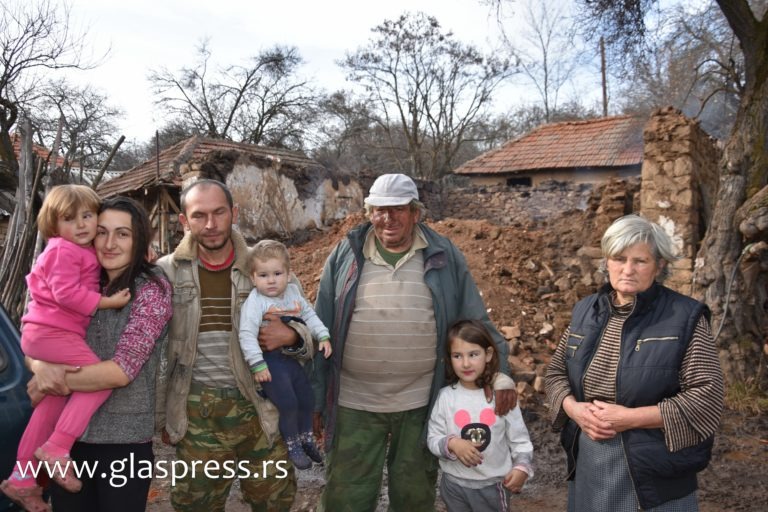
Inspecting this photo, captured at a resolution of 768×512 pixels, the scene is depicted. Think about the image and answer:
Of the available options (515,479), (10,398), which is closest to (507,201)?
(515,479)

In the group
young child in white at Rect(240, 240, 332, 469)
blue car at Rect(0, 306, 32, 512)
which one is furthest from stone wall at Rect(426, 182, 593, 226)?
blue car at Rect(0, 306, 32, 512)

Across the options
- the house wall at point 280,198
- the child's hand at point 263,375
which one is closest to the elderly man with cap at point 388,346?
the child's hand at point 263,375

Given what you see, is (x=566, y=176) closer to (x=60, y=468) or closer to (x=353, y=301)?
(x=353, y=301)

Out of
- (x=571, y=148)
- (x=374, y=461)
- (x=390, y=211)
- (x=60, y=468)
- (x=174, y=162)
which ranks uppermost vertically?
(x=571, y=148)

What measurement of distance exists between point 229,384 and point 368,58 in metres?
28.8

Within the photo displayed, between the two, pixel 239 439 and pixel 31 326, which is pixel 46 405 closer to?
pixel 31 326

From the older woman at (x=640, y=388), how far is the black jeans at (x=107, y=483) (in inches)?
70.3

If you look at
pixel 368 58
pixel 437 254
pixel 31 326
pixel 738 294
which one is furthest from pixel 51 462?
pixel 368 58

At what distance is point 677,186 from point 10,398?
7.50 metres

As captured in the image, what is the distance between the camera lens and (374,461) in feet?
10.1

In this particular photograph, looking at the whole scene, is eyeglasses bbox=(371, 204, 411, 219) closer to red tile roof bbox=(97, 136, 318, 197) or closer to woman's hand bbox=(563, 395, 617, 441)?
woman's hand bbox=(563, 395, 617, 441)

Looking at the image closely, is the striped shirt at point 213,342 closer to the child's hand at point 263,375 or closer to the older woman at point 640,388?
the child's hand at point 263,375

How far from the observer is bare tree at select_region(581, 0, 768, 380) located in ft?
19.6

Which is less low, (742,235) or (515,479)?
(742,235)
